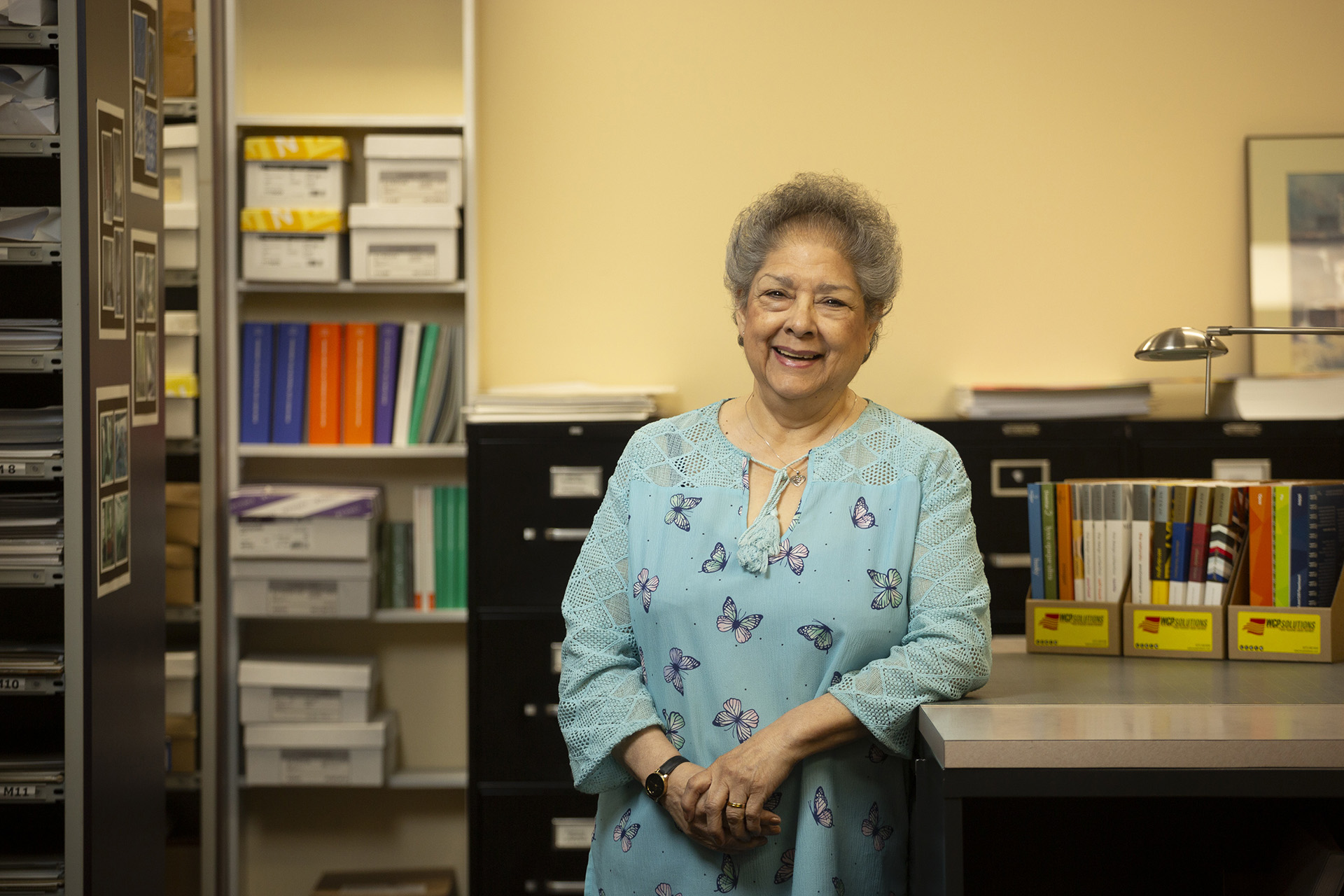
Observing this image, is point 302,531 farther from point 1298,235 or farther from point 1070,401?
point 1298,235

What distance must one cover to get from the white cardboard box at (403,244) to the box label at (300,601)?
796 millimetres

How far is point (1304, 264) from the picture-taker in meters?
2.96

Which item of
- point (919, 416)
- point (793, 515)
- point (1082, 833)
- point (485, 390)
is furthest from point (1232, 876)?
point (485, 390)

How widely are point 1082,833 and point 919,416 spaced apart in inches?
60.5

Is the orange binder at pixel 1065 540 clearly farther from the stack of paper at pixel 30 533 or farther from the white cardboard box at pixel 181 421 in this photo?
the white cardboard box at pixel 181 421

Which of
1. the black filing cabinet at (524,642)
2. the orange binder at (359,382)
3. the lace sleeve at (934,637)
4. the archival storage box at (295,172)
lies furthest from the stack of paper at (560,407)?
the lace sleeve at (934,637)

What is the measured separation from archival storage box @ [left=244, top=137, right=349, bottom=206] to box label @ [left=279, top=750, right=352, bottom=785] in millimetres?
1404

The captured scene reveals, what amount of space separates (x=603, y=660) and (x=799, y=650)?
277 mm

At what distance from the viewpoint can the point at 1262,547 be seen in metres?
1.66

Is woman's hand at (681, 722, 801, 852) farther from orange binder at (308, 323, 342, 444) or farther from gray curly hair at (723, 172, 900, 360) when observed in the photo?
orange binder at (308, 323, 342, 444)

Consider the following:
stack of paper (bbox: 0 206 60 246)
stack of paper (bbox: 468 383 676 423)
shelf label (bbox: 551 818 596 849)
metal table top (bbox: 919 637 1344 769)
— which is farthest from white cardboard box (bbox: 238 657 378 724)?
metal table top (bbox: 919 637 1344 769)

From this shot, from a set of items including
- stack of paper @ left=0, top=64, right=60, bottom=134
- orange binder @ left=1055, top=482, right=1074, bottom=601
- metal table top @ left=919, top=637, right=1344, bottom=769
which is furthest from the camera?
stack of paper @ left=0, top=64, right=60, bottom=134

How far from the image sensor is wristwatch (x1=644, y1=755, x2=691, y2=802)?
146 centimetres

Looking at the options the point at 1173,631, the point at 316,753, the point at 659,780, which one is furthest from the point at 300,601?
the point at 1173,631
